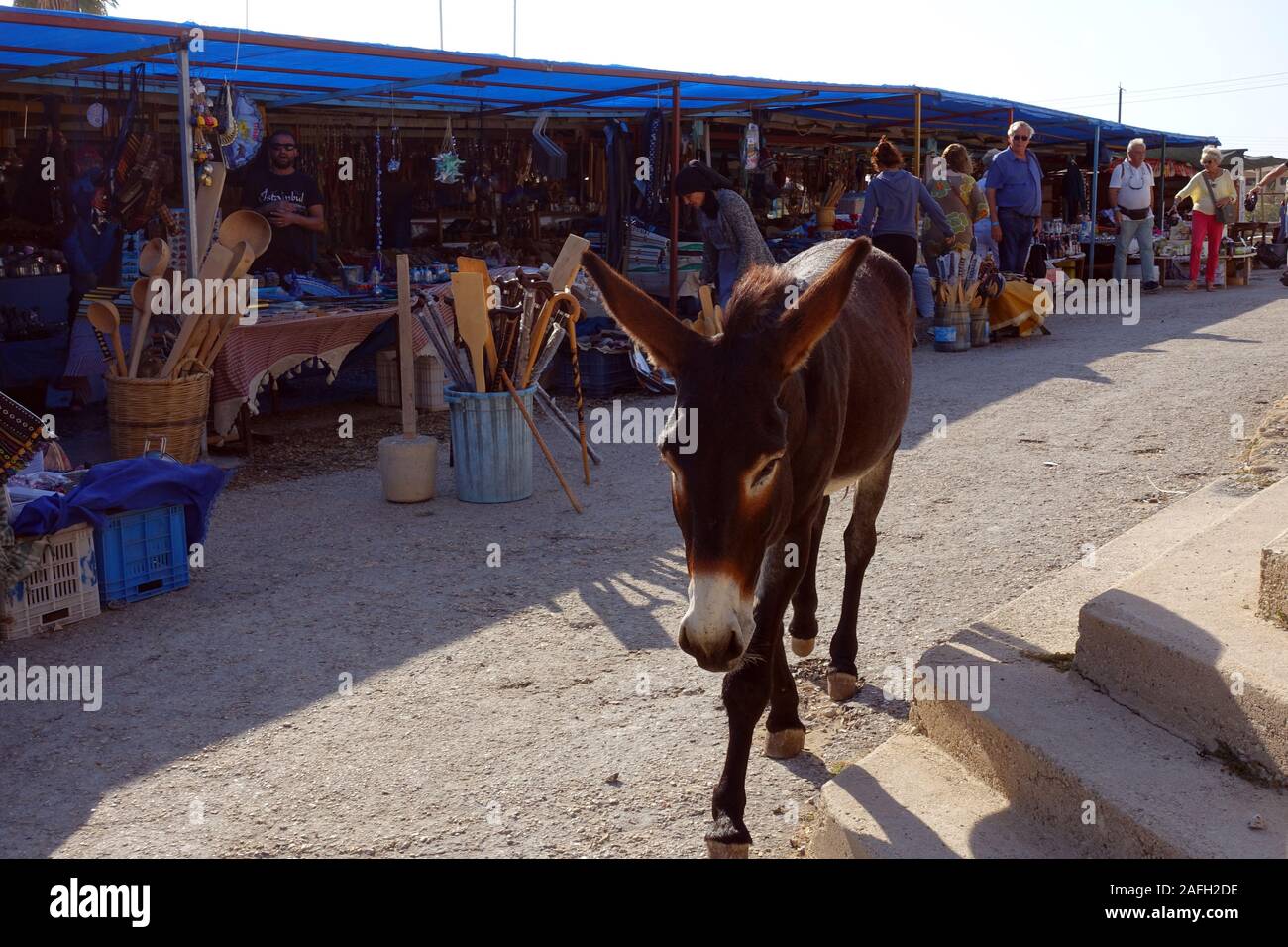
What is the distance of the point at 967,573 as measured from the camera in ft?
18.4

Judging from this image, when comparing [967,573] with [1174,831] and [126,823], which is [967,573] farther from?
[126,823]

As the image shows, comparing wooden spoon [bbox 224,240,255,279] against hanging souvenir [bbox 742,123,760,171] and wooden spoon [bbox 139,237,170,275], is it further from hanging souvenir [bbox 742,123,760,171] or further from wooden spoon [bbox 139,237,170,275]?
hanging souvenir [bbox 742,123,760,171]

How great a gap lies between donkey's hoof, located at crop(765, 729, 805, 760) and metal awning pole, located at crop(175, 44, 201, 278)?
5543 millimetres

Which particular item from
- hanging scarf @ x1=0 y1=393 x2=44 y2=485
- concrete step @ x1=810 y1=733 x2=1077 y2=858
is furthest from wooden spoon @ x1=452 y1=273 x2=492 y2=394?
concrete step @ x1=810 y1=733 x2=1077 y2=858

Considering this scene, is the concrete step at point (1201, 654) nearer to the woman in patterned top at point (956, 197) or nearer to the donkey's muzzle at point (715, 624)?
the donkey's muzzle at point (715, 624)

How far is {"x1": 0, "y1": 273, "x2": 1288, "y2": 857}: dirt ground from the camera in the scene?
11.5 ft

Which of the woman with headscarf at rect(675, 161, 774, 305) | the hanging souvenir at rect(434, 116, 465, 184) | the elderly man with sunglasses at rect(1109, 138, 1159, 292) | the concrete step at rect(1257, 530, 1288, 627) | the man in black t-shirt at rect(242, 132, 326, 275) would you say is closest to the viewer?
the concrete step at rect(1257, 530, 1288, 627)

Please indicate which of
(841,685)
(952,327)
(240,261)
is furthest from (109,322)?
(952,327)

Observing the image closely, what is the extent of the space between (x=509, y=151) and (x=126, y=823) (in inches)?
467

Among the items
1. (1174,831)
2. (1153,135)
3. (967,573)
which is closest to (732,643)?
(1174,831)

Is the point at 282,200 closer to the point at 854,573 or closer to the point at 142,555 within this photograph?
the point at 142,555

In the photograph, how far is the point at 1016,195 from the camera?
46.1ft

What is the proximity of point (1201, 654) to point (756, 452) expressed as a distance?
4.84 ft

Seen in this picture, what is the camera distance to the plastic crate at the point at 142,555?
536cm
